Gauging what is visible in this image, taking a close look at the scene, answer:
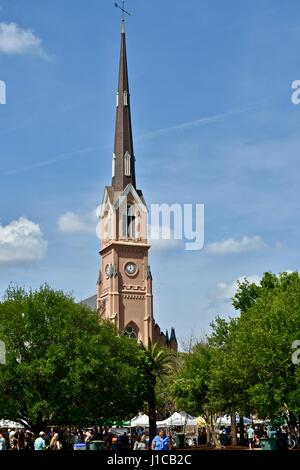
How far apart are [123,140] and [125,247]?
17.3m

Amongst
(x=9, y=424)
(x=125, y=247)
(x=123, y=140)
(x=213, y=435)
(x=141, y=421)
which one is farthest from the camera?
(x=123, y=140)

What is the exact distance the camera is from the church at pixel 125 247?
103438 millimetres

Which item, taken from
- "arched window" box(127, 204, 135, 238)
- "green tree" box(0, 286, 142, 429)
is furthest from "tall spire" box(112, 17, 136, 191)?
"green tree" box(0, 286, 142, 429)

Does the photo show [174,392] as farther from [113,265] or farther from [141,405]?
[113,265]

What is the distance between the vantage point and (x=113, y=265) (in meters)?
105

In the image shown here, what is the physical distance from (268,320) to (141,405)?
23126mm

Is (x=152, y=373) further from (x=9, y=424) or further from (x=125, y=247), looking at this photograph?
(x=125, y=247)

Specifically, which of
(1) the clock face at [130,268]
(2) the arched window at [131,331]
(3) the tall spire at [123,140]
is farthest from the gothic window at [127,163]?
(2) the arched window at [131,331]

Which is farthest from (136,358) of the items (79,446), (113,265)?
(113,265)

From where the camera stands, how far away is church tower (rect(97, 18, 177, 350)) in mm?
103438

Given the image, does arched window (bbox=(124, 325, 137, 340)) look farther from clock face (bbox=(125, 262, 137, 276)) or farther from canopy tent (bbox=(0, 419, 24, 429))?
canopy tent (bbox=(0, 419, 24, 429))

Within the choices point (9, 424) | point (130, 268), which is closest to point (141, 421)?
point (9, 424)

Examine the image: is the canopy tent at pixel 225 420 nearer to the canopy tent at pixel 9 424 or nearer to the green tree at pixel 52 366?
the green tree at pixel 52 366

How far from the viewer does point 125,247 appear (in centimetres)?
10706
